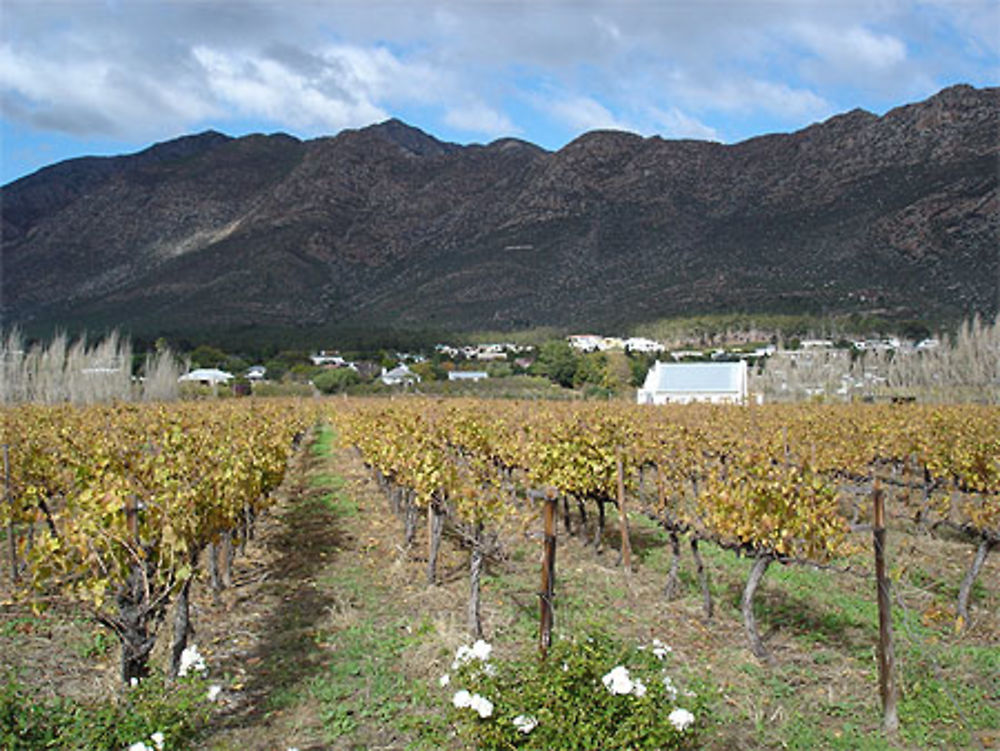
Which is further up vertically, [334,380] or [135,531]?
[334,380]

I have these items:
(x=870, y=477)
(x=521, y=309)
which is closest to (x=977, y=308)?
(x=521, y=309)

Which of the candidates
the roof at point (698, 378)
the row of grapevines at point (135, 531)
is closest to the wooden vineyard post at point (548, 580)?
the row of grapevines at point (135, 531)

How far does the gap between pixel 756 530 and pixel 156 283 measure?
115 meters

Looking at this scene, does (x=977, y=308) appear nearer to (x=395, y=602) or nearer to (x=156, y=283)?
(x=395, y=602)

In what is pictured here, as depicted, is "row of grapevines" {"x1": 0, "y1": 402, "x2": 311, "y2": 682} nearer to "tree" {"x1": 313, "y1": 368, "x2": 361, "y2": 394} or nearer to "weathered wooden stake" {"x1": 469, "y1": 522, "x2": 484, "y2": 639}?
"weathered wooden stake" {"x1": 469, "y1": 522, "x2": 484, "y2": 639}

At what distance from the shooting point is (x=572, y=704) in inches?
200

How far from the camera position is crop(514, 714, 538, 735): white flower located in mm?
4824

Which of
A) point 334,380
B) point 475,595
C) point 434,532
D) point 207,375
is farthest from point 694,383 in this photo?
point 475,595

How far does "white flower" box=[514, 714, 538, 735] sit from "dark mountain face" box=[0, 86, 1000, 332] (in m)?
72.5

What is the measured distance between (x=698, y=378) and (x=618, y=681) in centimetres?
5221

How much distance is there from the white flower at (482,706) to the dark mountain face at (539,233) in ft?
238

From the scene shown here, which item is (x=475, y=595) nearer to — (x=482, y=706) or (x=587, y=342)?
(x=482, y=706)

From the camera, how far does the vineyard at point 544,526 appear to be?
19.6ft

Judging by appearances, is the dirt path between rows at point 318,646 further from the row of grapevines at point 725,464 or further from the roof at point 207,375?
the roof at point 207,375
